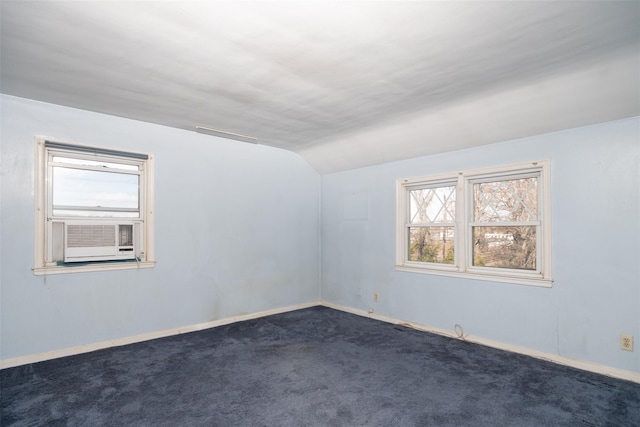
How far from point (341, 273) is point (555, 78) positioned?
369 centimetres

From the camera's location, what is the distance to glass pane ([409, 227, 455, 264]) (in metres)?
4.32

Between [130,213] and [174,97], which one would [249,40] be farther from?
[130,213]

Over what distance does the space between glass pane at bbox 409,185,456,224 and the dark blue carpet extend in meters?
1.49

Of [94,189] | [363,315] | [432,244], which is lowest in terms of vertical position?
[363,315]

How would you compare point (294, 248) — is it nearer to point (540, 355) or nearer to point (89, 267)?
point (89, 267)

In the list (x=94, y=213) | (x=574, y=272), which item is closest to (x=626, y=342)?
(x=574, y=272)

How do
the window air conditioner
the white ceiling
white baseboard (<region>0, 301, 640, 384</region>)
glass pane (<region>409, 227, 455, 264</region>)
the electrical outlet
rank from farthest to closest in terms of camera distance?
glass pane (<region>409, 227, 455, 264</region>) → the window air conditioner → white baseboard (<region>0, 301, 640, 384</region>) → the electrical outlet → the white ceiling

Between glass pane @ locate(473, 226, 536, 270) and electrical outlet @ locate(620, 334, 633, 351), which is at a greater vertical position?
glass pane @ locate(473, 226, 536, 270)

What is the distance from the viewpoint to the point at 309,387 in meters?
2.80

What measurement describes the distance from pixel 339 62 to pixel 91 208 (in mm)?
2997

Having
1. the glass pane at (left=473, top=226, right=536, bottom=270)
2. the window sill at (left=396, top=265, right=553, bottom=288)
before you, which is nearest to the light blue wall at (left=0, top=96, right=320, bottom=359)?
the window sill at (left=396, top=265, right=553, bottom=288)

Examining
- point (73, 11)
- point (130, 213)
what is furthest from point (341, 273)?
point (73, 11)

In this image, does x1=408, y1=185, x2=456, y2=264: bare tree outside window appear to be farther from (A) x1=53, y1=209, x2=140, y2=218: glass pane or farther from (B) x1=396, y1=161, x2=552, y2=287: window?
(A) x1=53, y1=209, x2=140, y2=218: glass pane

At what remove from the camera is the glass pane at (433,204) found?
434cm
